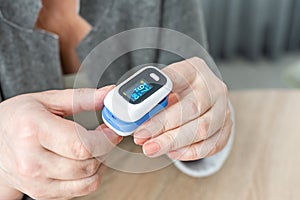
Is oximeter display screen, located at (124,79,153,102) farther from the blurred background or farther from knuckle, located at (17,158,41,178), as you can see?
the blurred background

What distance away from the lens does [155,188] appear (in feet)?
2.29

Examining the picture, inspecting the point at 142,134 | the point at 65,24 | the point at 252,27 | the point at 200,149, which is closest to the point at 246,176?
the point at 200,149

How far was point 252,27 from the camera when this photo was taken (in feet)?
6.48

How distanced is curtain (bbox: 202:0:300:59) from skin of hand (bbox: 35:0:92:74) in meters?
1.10

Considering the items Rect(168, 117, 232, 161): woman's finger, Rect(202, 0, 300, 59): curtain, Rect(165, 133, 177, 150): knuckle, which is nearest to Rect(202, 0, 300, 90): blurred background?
Rect(202, 0, 300, 59): curtain

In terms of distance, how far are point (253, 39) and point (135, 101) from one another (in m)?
1.58

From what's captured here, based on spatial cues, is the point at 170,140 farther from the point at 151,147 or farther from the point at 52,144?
the point at 52,144

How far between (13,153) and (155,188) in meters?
0.24

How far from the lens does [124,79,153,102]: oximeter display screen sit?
0.50m

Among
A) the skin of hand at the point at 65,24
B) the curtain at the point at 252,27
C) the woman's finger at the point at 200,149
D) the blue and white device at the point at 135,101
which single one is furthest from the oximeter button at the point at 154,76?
the curtain at the point at 252,27

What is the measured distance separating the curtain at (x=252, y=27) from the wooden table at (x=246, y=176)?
114 cm

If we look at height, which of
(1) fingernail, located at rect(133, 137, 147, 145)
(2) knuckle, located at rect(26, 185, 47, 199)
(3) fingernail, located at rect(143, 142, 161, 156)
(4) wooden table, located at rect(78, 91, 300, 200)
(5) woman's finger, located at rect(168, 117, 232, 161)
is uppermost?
(1) fingernail, located at rect(133, 137, 147, 145)

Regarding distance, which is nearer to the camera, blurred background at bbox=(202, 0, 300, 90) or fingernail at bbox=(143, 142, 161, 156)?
fingernail at bbox=(143, 142, 161, 156)

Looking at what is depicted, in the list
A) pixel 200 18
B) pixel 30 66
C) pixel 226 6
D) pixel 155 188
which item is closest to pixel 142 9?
pixel 200 18
